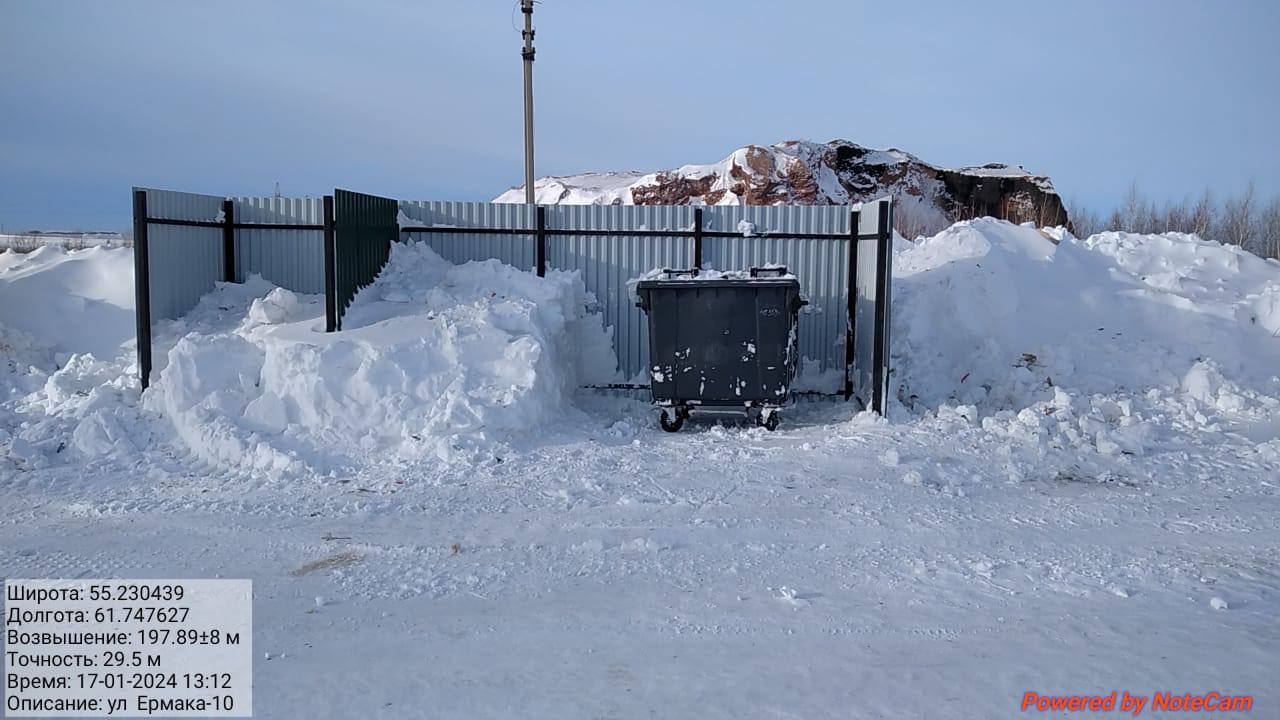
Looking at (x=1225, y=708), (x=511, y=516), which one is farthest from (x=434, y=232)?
(x=1225, y=708)

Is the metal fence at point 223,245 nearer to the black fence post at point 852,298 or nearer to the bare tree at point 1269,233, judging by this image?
the black fence post at point 852,298

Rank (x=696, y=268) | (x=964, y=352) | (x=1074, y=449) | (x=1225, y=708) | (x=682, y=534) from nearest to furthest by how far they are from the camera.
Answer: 1. (x=1225, y=708)
2. (x=682, y=534)
3. (x=1074, y=449)
4. (x=696, y=268)
5. (x=964, y=352)

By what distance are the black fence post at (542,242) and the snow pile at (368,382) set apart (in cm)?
100

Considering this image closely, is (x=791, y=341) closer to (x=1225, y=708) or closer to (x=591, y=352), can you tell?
(x=591, y=352)

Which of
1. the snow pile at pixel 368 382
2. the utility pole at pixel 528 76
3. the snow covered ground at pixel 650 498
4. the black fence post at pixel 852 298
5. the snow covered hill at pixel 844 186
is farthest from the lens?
the snow covered hill at pixel 844 186

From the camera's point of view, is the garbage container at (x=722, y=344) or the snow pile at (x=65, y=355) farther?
the garbage container at (x=722, y=344)

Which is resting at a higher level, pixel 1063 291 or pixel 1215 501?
pixel 1063 291

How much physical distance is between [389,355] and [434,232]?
278cm

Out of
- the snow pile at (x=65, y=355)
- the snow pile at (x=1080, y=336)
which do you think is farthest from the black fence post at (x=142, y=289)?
the snow pile at (x=1080, y=336)

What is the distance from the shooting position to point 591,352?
10328 mm

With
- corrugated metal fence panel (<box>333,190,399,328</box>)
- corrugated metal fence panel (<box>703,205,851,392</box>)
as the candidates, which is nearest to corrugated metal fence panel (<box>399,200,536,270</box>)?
corrugated metal fence panel (<box>333,190,399,328</box>)

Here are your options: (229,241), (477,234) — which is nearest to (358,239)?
(477,234)

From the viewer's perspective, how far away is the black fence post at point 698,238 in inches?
406

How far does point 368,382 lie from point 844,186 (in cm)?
1999
